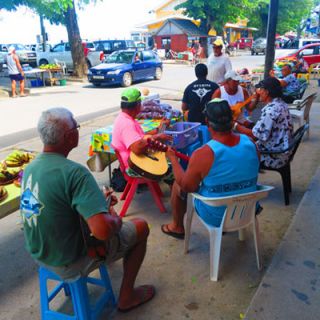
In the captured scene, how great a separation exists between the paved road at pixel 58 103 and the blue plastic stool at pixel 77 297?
535 cm

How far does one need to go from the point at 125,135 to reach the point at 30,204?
178 cm

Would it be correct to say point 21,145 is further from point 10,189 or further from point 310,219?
point 310,219

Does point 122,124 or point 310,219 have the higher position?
point 122,124

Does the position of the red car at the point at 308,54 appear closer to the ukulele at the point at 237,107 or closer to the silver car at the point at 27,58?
the ukulele at the point at 237,107

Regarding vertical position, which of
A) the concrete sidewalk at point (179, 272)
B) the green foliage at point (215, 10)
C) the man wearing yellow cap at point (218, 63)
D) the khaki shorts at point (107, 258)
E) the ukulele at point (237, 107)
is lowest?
the concrete sidewalk at point (179, 272)

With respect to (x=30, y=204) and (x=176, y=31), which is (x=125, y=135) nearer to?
(x=30, y=204)

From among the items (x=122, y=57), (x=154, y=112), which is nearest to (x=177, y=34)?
(x=122, y=57)

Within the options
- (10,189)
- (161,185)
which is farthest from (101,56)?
(10,189)

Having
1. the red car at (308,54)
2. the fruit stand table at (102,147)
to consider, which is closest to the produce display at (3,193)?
the fruit stand table at (102,147)

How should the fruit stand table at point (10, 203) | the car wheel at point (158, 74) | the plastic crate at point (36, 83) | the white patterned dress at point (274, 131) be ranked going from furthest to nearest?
1. the car wheel at point (158, 74)
2. the plastic crate at point (36, 83)
3. the white patterned dress at point (274, 131)
4. the fruit stand table at point (10, 203)

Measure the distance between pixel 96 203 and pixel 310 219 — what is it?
2.61 metres

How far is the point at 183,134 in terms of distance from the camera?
427cm

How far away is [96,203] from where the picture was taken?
1823 millimetres

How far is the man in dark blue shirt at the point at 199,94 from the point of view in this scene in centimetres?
504
